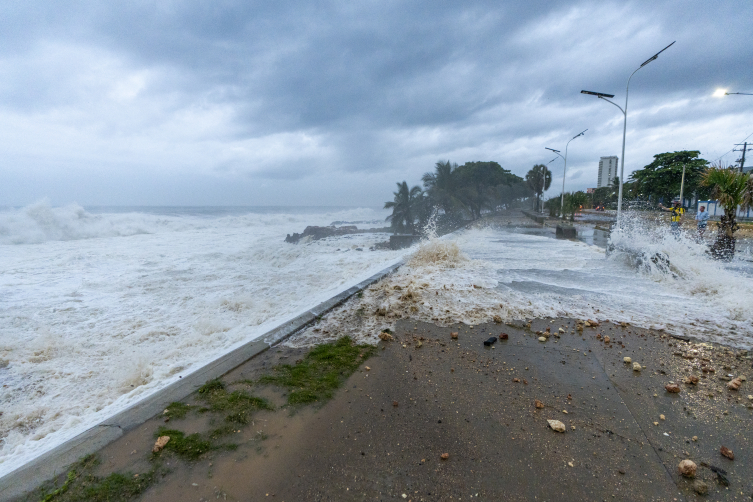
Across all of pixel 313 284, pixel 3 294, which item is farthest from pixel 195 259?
pixel 313 284

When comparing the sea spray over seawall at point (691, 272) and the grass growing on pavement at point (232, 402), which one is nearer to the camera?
the grass growing on pavement at point (232, 402)

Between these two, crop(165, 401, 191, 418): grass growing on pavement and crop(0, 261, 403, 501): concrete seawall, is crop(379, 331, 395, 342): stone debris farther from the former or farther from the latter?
crop(165, 401, 191, 418): grass growing on pavement

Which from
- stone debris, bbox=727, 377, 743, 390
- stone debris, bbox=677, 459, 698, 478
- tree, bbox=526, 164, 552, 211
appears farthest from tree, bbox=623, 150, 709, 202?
stone debris, bbox=677, 459, 698, 478

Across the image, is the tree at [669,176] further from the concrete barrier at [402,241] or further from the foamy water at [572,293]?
the foamy water at [572,293]

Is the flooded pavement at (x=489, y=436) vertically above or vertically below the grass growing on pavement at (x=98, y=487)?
above

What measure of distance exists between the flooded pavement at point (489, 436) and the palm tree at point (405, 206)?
25513 millimetres

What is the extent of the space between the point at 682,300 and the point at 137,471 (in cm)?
681

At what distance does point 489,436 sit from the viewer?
7.27 ft

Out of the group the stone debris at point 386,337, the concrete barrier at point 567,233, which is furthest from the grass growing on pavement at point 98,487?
the concrete barrier at point 567,233

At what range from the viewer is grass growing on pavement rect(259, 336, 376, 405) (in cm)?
275

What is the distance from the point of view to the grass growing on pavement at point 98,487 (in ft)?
5.94

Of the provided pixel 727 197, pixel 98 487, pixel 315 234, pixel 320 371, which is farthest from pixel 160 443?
pixel 315 234

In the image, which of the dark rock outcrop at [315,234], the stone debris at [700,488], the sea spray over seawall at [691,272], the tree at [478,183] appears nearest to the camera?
the stone debris at [700,488]

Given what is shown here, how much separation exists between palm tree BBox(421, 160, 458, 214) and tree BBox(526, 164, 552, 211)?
20095 mm
